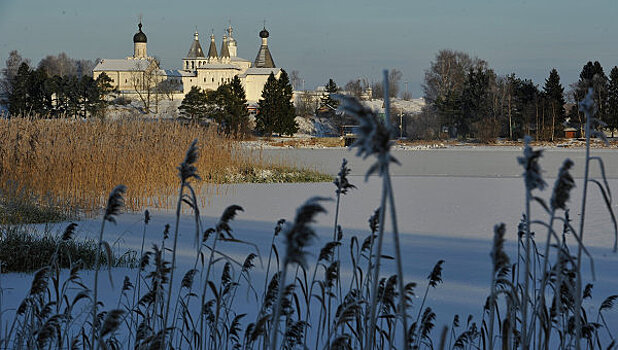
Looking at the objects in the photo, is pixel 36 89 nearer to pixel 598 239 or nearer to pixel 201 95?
pixel 201 95

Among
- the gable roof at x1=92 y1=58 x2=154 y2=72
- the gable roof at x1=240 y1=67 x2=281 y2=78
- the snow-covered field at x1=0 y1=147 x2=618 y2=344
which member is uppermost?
the gable roof at x1=92 y1=58 x2=154 y2=72

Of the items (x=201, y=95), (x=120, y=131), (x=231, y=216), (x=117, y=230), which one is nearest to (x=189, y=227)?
(x=117, y=230)

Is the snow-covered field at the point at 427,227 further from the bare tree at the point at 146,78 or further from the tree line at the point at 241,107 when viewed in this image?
the bare tree at the point at 146,78

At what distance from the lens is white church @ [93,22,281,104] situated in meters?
68.6

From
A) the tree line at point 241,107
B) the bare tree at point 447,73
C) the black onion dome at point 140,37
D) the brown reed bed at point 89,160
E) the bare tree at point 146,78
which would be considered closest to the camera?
the brown reed bed at point 89,160

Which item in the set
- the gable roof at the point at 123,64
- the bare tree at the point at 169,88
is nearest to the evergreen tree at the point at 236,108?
the bare tree at the point at 169,88

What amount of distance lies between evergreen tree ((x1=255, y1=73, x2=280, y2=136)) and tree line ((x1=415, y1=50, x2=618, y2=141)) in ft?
29.6

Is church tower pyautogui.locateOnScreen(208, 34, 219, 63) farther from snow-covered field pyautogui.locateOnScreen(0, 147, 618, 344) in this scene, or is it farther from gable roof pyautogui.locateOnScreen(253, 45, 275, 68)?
snow-covered field pyautogui.locateOnScreen(0, 147, 618, 344)

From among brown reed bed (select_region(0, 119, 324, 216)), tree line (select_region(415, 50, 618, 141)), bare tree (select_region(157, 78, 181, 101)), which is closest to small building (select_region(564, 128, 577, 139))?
tree line (select_region(415, 50, 618, 141))

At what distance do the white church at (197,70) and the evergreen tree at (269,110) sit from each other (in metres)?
21.8

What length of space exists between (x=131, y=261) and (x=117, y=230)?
76.4 inches

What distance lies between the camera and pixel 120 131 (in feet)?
35.5

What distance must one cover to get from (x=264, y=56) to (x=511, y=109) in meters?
39.0

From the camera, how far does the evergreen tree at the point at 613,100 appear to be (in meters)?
39.1
